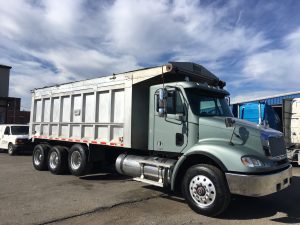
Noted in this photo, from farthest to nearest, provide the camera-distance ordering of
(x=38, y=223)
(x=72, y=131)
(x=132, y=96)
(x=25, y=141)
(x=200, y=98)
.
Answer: (x=25, y=141) → (x=72, y=131) → (x=132, y=96) → (x=200, y=98) → (x=38, y=223)

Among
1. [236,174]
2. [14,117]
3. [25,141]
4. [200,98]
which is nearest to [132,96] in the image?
[200,98]

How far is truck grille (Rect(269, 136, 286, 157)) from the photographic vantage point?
6.42m

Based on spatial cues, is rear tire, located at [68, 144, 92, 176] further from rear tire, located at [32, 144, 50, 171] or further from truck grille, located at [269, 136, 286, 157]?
truck grille, located at [269, 136, 286, 157]

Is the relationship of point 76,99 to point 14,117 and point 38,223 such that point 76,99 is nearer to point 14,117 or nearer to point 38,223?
point 38,223

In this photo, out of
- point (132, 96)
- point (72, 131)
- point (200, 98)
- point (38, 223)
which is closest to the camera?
point (38, 223)

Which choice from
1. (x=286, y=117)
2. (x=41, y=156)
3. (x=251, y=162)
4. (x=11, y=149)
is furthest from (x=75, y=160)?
(x=11, y=149)

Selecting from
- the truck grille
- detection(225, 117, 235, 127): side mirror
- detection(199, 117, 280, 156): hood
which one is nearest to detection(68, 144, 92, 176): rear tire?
detection(199, 117, 280, 156): hood

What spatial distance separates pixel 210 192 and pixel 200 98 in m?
2.26

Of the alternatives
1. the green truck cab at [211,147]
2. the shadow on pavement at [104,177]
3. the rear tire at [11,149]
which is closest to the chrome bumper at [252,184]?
the green truck cab at [211,147]

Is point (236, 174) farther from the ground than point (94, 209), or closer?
farther from the ground

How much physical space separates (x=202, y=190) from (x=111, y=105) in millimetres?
3989

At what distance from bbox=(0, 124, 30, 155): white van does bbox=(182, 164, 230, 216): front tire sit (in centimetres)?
1408

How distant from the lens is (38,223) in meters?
5.76

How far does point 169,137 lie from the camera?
766 cm
